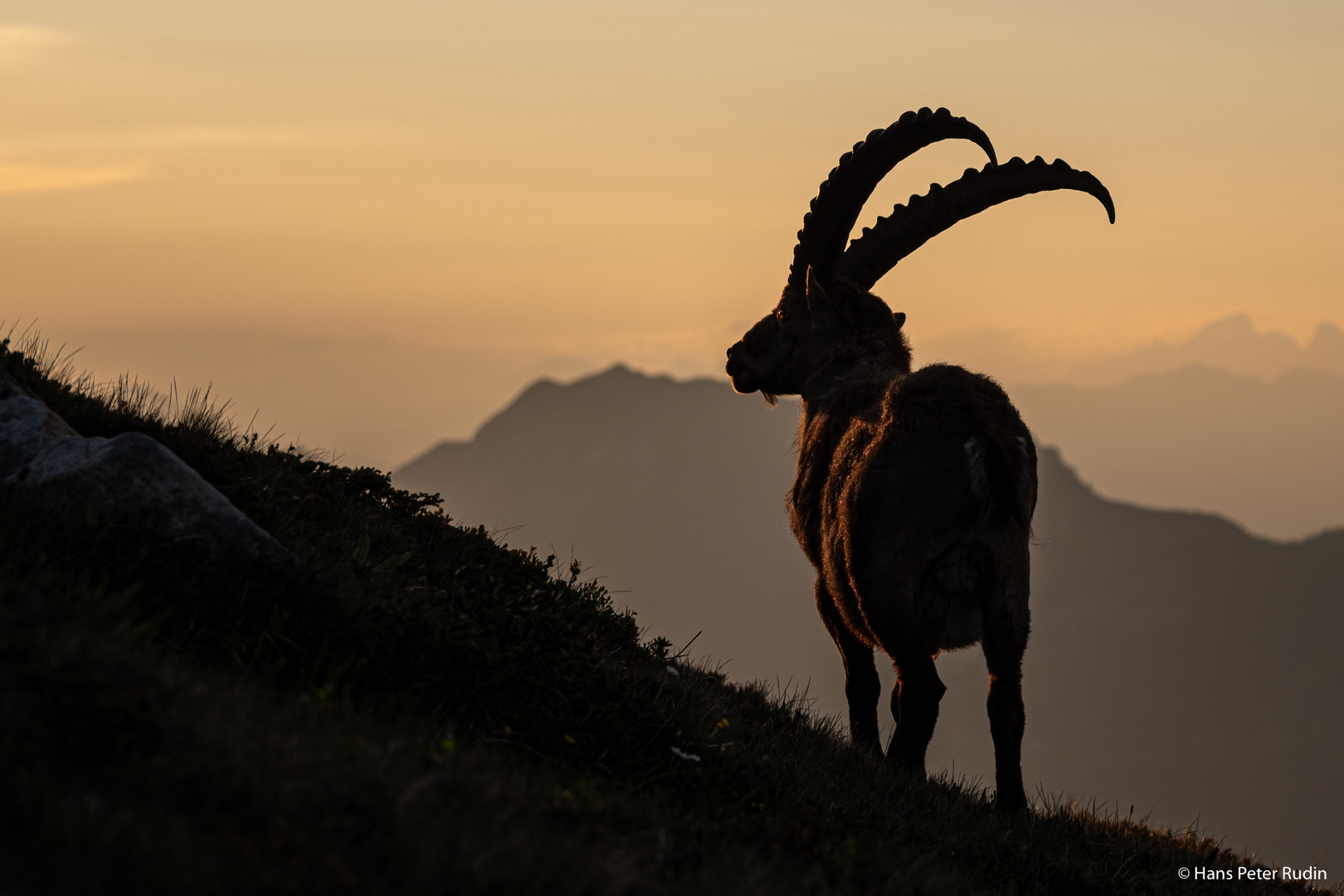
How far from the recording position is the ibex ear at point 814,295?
38.9ft

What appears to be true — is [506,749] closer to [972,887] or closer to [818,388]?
[972,887]

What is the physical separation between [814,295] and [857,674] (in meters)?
3.94

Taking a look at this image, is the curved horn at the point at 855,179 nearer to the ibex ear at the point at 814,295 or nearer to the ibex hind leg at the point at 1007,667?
the ibex ear at the point at 814,295

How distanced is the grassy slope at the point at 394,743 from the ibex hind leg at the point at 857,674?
607mm

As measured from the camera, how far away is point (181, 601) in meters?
6.00

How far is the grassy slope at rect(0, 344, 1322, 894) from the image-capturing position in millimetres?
4070

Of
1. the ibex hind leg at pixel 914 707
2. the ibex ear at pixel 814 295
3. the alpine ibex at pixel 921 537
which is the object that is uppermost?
the ibex ear at pixel 814 295

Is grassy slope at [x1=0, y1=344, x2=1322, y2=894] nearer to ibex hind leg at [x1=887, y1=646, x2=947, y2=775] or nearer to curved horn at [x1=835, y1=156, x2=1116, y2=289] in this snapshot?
ibex hind leg at [x1=887, y1=646, x2=947, y2=775]

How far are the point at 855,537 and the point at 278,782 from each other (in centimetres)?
526

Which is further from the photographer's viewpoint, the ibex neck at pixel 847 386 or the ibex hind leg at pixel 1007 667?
the ibex neck at pixel 847 386

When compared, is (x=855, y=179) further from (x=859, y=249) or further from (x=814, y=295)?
Answer: (x=814, y=295)

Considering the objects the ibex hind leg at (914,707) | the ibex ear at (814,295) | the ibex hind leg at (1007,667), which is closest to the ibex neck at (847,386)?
the ibex ear at (814,295)

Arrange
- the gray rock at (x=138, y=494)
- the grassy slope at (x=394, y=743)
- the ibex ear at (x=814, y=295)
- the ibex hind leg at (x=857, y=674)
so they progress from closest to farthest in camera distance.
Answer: the grassy slope at (x=394, y=743) < the gray rock at (x=138, y=494) < the ibex hind leg at (x=857, y=674) < the ibex ear at (x=814, y=295)

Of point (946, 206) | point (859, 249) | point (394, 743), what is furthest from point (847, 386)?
point (394, 743)
